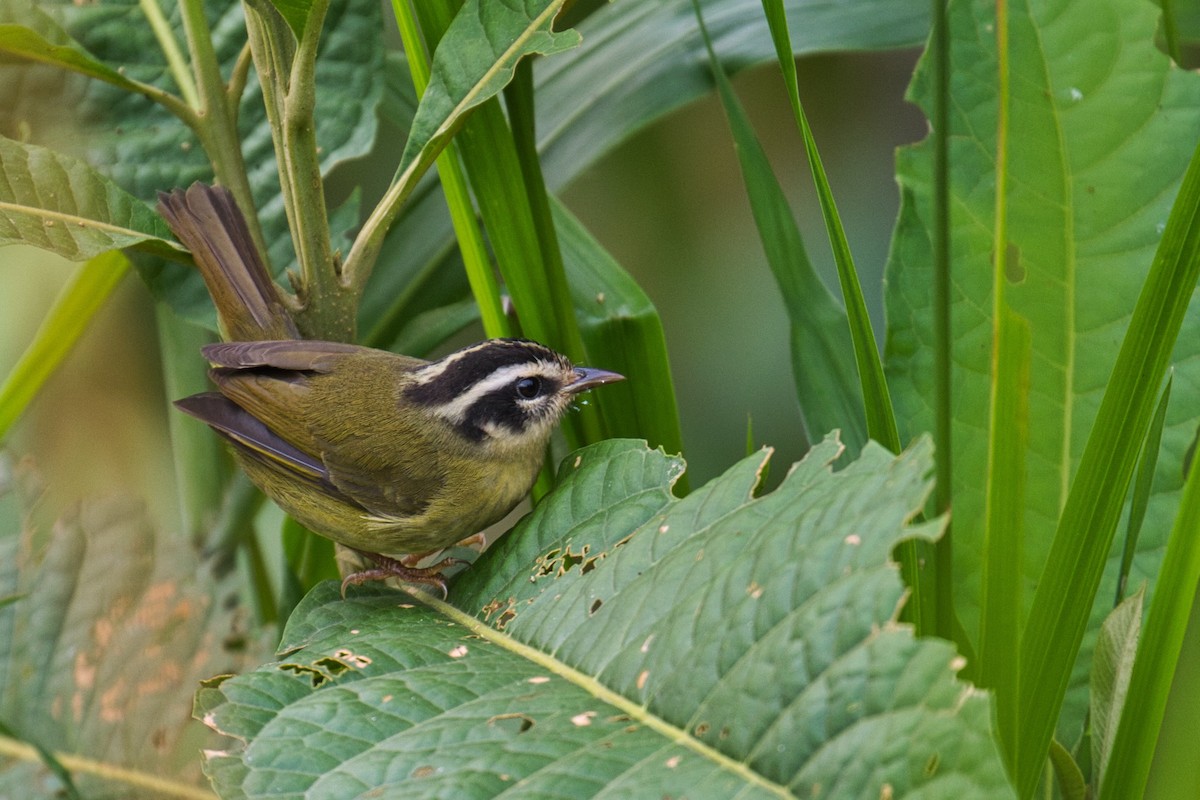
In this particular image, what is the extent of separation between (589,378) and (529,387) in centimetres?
26

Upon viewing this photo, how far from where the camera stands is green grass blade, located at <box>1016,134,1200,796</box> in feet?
3.73

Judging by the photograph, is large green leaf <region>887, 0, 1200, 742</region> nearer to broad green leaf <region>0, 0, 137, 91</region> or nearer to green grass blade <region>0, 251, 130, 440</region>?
broad green leaf <region>0, 0, 137, 91</region>

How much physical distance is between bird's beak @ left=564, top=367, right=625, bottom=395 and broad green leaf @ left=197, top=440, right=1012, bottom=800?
27 cm

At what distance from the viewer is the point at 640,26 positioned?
237 centimetres

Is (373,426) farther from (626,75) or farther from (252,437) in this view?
(626,75)

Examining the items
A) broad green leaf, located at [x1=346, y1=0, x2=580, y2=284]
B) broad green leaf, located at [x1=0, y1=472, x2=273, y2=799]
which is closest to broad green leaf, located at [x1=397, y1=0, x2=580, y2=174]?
broad green leaf, located at [x1=346, y1=0, x2=580, y2=284]

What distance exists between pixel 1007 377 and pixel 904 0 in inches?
46.9

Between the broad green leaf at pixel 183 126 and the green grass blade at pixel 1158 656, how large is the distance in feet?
5.12

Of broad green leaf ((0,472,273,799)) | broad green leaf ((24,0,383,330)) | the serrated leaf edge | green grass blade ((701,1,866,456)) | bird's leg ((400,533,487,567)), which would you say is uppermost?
broad green leaf ((24,0,383,330))

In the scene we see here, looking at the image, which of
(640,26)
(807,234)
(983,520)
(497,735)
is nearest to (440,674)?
(497,735)

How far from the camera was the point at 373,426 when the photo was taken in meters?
2.26

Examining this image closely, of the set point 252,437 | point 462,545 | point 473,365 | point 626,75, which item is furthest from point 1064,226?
point 252,437

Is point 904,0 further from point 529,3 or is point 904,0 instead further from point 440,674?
point 440,674

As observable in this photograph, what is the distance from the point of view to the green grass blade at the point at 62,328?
2.23 m
